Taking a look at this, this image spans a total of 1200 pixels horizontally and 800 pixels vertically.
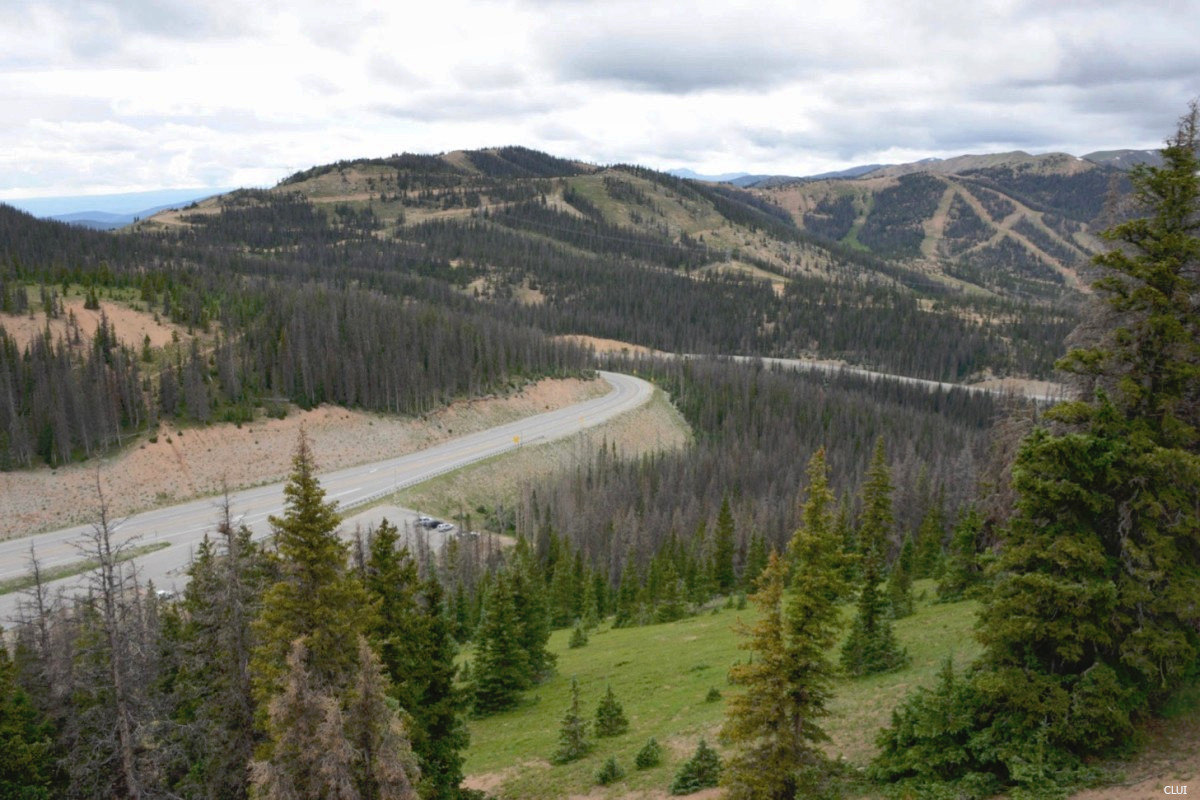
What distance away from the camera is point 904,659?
2661cm

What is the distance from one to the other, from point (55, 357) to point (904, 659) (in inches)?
3472

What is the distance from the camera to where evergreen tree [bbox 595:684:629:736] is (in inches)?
1107

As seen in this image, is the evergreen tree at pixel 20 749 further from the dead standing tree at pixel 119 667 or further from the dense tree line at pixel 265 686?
the dead standing tree at pixel 119 667

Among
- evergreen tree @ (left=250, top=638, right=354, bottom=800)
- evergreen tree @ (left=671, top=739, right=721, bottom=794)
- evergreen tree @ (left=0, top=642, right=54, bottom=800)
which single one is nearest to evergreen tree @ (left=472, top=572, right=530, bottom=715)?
evergreen tree @ (left=671, top=739, right=721, bottom=794)

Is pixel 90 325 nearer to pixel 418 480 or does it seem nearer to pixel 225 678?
pixel 418 480

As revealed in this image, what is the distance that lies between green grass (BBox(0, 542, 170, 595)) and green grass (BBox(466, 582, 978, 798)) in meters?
34.2

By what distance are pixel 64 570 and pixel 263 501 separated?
18024 millimetres

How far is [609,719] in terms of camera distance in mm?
28266

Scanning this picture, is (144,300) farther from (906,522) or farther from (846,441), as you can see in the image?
(846,441)

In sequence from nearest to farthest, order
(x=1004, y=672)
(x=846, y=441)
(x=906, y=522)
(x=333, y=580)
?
(x=1004, y=672)
(x=333, y=580)
(x=906, y=522)
(x=846, y=441)

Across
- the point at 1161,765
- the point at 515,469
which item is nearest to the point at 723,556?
the point at 515,469

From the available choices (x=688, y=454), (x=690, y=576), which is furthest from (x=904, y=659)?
(x=688, y=454)

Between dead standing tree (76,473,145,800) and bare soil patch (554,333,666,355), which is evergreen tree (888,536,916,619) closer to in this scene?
dead standing tree (76,473,145,800)

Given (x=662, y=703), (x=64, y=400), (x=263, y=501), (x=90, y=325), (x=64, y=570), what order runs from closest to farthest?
(x=662, y=703) < (x=64, y=570) < (x=64, y=400) < (x=263, y=501) < (x=90, y=325)
